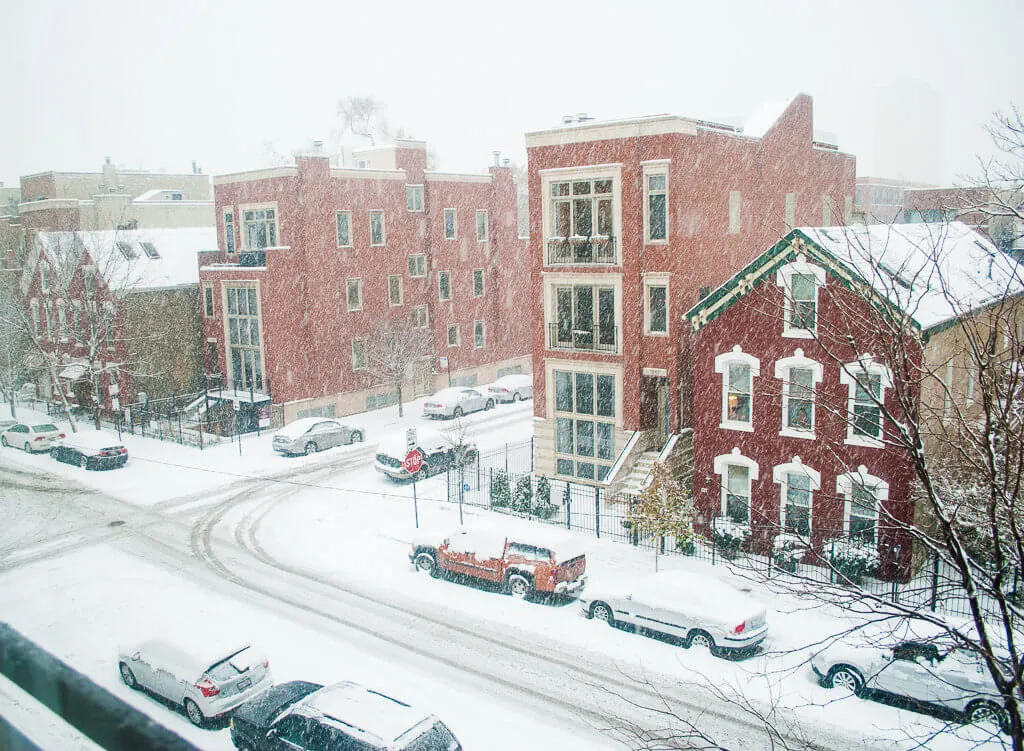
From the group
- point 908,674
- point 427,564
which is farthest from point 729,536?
point 427,564

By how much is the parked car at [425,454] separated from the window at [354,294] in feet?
37.0

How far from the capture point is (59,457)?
3170 cm

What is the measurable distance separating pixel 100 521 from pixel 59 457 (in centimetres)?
912

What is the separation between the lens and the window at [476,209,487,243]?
43.7 metres

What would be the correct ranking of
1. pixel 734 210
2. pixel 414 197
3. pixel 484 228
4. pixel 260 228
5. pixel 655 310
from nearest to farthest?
pixel 655 310, pixel 734 210, pixel 260 228, pixel 414 197, pixel 484 228

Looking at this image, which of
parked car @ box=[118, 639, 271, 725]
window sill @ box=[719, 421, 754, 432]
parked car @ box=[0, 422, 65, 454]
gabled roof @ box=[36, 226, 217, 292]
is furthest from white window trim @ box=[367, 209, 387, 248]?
parked car @ box=[118, 639, 271, 725]

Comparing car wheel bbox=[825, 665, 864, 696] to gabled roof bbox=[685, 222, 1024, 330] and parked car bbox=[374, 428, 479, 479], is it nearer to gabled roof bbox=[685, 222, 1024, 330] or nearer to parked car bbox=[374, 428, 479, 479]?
gabled roof bbox=[685, 222, 1024, 330]

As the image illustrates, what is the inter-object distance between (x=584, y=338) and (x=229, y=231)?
20.7 meters

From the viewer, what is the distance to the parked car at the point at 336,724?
445 inches

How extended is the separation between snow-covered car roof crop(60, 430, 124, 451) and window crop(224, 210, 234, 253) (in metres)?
11.0

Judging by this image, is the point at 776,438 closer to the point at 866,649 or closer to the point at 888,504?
the point at 888,504

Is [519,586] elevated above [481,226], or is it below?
below

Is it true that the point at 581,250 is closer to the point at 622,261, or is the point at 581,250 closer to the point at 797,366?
the point at 622,261

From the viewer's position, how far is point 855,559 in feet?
58.4
